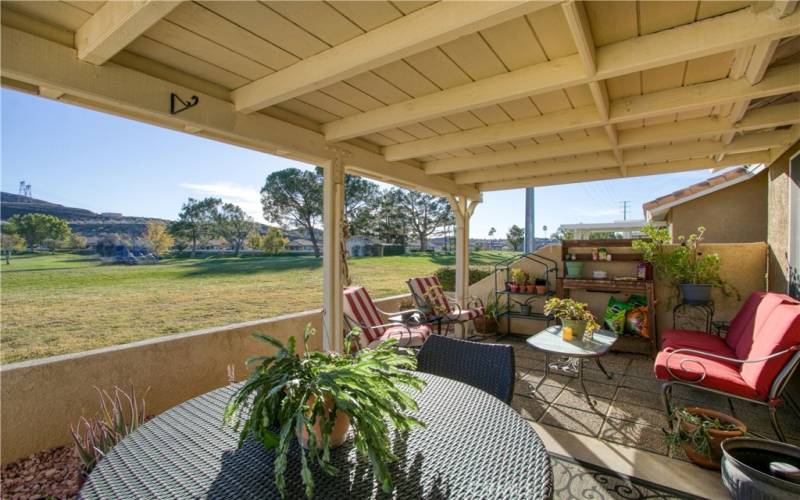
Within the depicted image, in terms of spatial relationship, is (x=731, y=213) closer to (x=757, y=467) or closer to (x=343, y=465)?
(x=757, y=467)

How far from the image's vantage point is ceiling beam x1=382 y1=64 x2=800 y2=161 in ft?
7.06

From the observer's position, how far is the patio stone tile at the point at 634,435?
2281 millimetres

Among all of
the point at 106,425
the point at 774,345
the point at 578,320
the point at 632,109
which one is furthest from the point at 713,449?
the point at 106,425

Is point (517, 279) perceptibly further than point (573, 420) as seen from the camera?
Yes

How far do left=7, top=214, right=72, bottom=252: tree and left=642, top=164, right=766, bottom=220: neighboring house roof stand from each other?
7.69m

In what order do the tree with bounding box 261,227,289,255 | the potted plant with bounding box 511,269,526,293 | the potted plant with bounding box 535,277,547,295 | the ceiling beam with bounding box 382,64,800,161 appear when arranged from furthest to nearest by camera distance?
Result: the tree with bounding box 261,227,289,255
the potted plant with bounding box 511,269,526,293
the potted plant with bounding box 535,277,547,295
the ceiling beam with bounding box 382,64,800,161

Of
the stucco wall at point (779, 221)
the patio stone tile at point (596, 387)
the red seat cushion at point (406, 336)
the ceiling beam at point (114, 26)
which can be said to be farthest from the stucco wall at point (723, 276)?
the ceiling beam at point (114, 26)

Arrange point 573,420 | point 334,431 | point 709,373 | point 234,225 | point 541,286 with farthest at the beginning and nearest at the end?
point 234,225 → point 541,286 → point 573,420 → point 709,373 → point 334,431

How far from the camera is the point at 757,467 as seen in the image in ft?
5.72

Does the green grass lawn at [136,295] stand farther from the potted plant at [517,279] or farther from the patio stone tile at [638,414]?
the patio stone tile at [638,414]

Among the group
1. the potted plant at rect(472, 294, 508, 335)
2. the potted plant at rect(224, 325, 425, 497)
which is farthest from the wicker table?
the potted plant at rect(224, 325, 425, 497)

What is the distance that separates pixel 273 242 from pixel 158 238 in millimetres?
1785

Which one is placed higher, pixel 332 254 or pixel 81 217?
pixel 81 217

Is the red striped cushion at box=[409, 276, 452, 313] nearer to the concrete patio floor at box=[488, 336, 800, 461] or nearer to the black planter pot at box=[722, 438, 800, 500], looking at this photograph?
the concrete patio floor at box=[488, 336, 800, 461]
